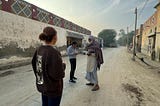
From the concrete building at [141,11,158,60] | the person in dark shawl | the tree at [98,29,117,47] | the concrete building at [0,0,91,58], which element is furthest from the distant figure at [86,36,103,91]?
the tree at [98,29,117,47]

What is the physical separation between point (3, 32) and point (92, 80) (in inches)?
284

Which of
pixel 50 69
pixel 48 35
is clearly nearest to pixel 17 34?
pixel 48 35

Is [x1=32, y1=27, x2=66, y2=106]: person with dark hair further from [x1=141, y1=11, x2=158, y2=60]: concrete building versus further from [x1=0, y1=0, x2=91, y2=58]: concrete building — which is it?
[x1=141, y1=11, x2=158, y2=60]: concrete building

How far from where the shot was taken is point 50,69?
1.90 metres

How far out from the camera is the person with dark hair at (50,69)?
1887 millimetres

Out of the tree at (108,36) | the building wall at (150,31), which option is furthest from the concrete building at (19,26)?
the tree at (108,36)

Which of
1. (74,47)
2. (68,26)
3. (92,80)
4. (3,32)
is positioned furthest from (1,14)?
(68,26)

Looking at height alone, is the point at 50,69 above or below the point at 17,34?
below

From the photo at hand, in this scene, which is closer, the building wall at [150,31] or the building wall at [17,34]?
the building wall at [17,34]

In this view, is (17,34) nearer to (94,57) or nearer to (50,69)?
(94,57)

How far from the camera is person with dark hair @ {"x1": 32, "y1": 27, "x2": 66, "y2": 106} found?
6.19 ft

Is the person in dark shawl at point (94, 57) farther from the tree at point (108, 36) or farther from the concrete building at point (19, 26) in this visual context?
the tree at point (108, 36)

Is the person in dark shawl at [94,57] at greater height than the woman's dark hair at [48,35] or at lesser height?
lesser

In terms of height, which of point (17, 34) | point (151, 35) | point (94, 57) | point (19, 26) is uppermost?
point (19, 26)
